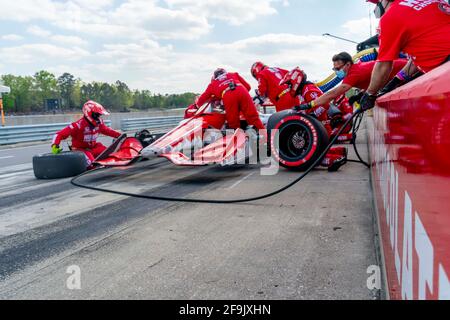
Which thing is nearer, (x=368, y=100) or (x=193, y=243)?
(x=193, y=243)

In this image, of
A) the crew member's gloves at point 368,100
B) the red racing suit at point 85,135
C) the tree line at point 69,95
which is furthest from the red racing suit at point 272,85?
the tree line at point 69,95

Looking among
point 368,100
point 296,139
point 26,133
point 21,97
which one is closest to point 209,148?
point 296,139

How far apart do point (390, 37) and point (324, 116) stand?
16.2 ft

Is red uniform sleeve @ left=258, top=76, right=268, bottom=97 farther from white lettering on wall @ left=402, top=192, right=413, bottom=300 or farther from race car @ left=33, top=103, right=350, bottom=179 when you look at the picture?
white lettering on wall @ left=402, top=192, right=413, bottom=300

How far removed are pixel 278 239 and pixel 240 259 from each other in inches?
21.2

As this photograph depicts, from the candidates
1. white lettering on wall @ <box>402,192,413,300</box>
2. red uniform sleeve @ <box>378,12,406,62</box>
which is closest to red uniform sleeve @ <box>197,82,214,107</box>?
red uniform sleeve @ <box>378,12,406,62</box>

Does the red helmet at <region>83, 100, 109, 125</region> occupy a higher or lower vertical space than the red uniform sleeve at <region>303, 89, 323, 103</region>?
lower

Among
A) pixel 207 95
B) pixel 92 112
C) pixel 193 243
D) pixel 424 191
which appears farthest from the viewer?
pixel 207 95

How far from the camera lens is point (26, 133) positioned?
694 inches

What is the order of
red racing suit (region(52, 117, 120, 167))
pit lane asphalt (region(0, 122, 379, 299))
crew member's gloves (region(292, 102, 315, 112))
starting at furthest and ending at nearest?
red racing suit (region(52, 117, 120, 167))
crew member's gloves (region(292, 102, 315, 112))
pit lane asphalt (region(0, 122, 379, 299))

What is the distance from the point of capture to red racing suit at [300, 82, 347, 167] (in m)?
6.83

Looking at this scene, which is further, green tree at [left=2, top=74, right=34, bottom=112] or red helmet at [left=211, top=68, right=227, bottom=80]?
green tree at [left=2, top=74, right=34, bottom=112]

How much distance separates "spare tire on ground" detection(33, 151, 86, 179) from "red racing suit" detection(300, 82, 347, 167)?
4.46 meters

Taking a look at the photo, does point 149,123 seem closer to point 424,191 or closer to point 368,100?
point 368,100
